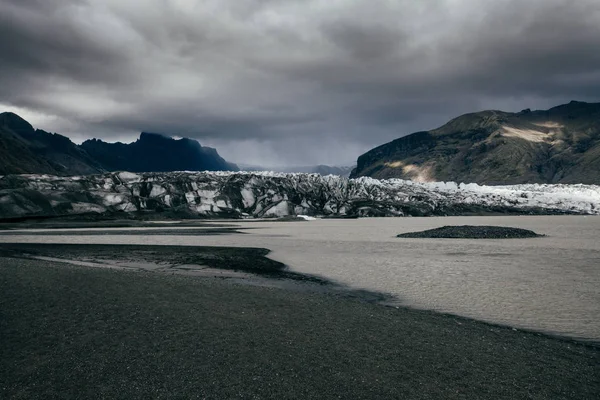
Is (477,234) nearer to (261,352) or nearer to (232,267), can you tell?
(232,267)

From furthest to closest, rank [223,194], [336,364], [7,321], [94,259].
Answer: [223,194]
[94,259]
[7,321]
[336,364]

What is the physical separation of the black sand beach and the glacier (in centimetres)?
12432

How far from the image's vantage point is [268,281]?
78.9 ft

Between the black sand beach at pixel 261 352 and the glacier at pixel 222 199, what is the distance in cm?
12432

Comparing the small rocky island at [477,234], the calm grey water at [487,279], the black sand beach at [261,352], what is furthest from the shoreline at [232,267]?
the small rocky island at [477,234]

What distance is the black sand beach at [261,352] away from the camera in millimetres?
8641

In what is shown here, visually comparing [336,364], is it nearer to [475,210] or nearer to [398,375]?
[398,375]

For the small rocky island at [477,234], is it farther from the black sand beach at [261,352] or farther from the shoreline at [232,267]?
the black sand beach at [261,352]

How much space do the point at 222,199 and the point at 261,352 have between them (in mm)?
149941

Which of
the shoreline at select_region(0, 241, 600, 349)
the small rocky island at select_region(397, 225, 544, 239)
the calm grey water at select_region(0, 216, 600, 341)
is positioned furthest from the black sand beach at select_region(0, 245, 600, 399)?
the small rocky island at select_region(397, 225, 544, 239)

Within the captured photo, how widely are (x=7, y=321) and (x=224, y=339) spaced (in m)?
7.30

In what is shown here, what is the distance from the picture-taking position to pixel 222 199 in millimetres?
157750

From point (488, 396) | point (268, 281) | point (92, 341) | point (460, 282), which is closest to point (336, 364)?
point (488, 396)

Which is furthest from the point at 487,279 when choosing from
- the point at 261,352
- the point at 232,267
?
the point at 261,352
